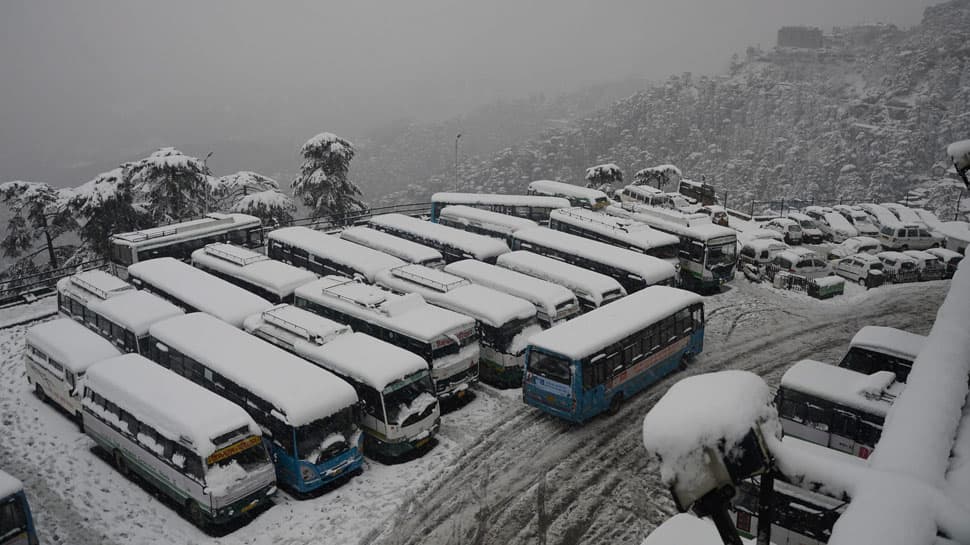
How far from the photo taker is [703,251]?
28.4 m

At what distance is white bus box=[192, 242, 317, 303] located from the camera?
23.5 metres

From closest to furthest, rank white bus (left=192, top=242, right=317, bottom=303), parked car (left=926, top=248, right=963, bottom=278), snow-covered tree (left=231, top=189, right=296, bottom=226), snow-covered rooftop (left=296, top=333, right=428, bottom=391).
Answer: snow-covered rooftop (left=296, top=333, right=428, bottom=391), white bus (left=192, top=242, right=317, bottom=303), parked car (left=926, top=248, right=963, bottom=278), snow-covered tree (left=231, top=189, right=296, bottom=226)

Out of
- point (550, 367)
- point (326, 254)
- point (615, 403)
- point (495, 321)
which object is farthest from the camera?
point (326, 254)

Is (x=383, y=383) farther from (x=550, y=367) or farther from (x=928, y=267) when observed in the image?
(x=928, y=267)

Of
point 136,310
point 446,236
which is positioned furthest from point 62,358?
point 446,236

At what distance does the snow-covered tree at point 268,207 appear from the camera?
38.6 metres

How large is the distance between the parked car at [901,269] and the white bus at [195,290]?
2790 cm

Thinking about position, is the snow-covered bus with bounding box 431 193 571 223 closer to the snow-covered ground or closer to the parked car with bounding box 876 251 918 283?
the parked car with bounding box 876 251 918 283

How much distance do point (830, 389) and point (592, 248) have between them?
12.6 m

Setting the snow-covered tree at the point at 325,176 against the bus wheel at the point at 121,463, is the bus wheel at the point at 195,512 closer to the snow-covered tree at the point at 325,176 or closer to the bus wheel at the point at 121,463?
the bus wheel at the point at 121,463

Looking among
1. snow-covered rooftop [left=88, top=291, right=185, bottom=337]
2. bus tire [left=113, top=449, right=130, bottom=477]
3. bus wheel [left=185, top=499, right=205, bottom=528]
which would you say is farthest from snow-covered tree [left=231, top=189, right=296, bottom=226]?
bus wheel [left=185, top=499, right=205, bottom=528]

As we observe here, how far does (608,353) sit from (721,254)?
41.7ft

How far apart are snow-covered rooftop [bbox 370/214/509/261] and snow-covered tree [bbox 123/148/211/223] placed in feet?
38.0

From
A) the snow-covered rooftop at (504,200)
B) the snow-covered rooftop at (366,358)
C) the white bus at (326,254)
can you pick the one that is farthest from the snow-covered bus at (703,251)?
the snow-covered rooftop at (366,358)
